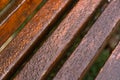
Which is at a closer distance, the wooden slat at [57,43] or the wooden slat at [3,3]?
the wooden slat at [57,43]

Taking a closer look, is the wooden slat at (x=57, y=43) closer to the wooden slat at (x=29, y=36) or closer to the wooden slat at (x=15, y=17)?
the wooden slat at (x=29, y=36)

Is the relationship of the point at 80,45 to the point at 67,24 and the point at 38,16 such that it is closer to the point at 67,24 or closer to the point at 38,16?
the point at 67,24

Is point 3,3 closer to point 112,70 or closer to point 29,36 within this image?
point 29,36

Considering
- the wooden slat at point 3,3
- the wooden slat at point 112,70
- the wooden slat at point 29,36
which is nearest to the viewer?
the wooden slat at point 112,70

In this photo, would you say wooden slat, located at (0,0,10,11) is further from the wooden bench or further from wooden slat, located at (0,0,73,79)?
wooden slat, located at (0,0,73,79)

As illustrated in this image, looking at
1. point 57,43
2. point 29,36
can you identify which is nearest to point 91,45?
point 57,43

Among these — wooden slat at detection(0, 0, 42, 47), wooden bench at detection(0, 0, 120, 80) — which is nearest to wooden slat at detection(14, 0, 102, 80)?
wooden bench at detection(0, 0, 120, 80)

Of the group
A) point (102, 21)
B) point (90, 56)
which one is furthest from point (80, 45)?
point (102, 21)

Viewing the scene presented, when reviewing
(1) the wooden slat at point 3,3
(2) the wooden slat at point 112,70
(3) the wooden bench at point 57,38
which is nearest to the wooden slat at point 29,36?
(3) the wooden bench at point 57,38
